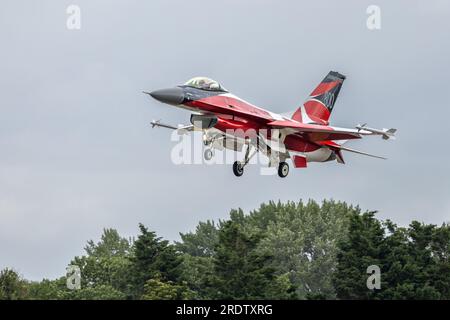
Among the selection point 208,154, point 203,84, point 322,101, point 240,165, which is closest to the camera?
point 208,154

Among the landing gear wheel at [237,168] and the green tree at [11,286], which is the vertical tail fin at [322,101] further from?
the green tree at [11,286]

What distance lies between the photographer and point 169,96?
63.3 meters

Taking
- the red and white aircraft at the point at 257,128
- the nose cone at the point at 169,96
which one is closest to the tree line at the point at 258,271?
the red and white aircraft at the point at 257,128

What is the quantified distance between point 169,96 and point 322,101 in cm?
1542

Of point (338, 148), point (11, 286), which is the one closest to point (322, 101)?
point (338, 148)

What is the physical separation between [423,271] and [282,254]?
121 feet

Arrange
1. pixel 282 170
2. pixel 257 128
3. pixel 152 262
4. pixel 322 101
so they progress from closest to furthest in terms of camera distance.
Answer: pixel 257 128 < pixel 282 170 < pixel 322 101 < pixel 152 262

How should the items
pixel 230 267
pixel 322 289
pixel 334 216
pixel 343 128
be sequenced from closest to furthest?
1. pixel 343 128
2. pixel 230 267
3. pixel 322 289
4. pixel 334 216

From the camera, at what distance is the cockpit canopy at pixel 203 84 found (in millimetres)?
65188

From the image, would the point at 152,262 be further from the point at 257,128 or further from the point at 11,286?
the point at 257,128
